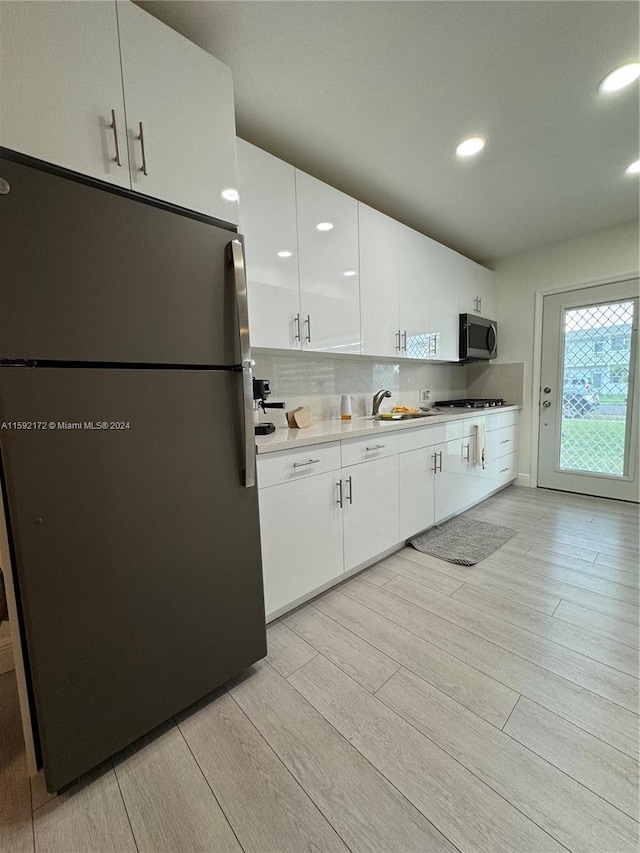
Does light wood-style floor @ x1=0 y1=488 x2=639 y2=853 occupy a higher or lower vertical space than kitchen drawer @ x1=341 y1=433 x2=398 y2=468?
lower

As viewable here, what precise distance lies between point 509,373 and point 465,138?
2534mm

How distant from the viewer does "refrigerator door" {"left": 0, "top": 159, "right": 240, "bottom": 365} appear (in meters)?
0.85

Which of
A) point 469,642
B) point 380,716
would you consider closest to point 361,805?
point 380,716

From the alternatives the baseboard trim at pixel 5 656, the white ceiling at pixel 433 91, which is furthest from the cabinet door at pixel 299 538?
the white ceiling at pixel 433 91

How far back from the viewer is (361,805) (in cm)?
95

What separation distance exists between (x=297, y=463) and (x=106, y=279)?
3.35ft

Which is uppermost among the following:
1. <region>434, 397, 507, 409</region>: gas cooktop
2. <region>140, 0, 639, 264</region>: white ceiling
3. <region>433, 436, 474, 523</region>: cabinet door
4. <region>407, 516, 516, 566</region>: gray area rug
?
<region>140, 0, 639, 264</region>: white ceiling

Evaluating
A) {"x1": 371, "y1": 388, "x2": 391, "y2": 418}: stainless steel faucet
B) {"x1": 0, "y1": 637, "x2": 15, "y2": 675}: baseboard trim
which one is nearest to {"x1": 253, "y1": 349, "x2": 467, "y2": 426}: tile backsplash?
{"x1": 371, "y1": 388, "x2": 391, "y2": 418}: stainless steel faucet

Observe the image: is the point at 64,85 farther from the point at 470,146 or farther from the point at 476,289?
the point at 476,289

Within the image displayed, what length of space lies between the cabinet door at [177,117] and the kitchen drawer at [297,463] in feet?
3.28

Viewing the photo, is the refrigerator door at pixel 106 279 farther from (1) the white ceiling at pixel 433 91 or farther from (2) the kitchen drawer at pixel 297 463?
(1) the white ceiling at pixel 433 91

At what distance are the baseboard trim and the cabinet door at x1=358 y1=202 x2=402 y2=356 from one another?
7.98ft

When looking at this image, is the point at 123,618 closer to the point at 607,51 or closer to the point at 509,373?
the point at 607,51

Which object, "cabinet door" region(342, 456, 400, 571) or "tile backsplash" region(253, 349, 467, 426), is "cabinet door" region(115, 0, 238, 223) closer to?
"tile backsplash" region(253, 349, 467, 426)
